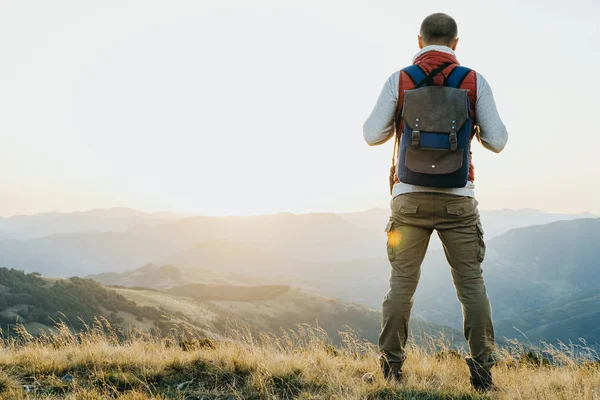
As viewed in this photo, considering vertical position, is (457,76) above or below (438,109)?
above

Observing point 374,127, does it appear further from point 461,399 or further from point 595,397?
point 595,397

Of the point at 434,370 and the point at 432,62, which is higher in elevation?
the point at 432,62

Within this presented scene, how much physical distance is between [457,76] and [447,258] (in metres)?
1.35

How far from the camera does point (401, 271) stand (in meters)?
3.03

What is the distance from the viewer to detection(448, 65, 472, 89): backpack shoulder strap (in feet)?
9.35

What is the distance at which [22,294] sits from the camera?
51.1 meters

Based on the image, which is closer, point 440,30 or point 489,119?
point 489,119

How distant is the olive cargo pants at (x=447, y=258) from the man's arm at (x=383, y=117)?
0.50 m

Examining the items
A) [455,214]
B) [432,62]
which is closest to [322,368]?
[455,214]

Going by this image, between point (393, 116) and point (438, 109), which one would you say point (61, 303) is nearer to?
point (393, 116)

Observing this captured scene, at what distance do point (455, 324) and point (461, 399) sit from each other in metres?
211

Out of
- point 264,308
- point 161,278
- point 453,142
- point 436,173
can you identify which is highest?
point 453,142

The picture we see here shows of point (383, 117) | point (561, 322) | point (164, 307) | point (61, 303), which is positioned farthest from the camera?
point (561, 322)

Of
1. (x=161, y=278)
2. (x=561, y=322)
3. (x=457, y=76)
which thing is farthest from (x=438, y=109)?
(x=561, y=322)
